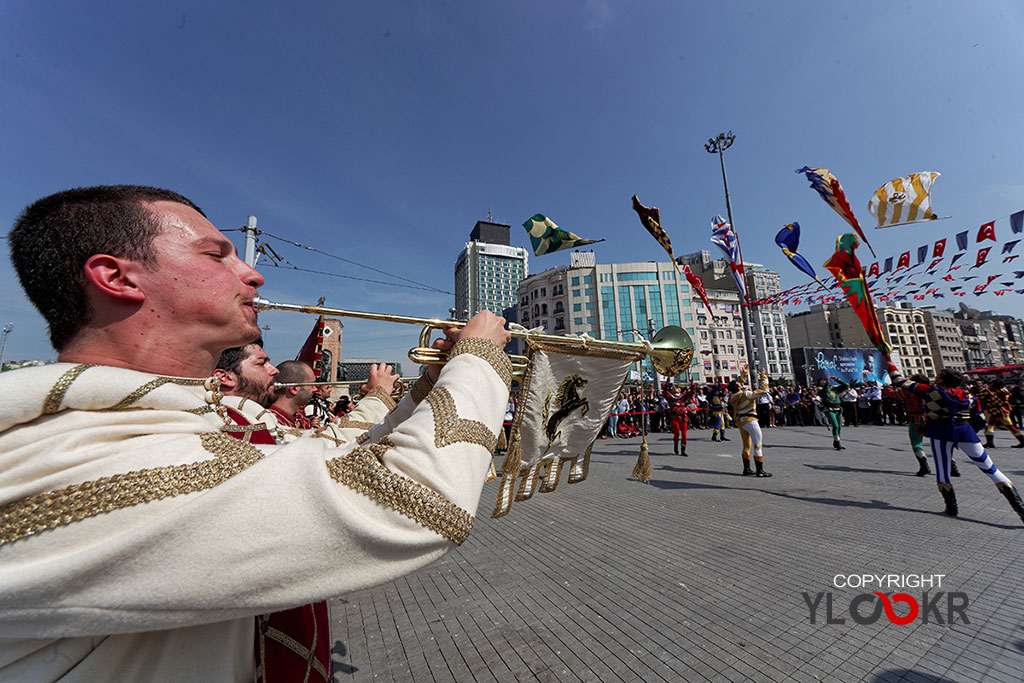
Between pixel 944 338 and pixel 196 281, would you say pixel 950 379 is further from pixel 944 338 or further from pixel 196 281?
pixel 944 338

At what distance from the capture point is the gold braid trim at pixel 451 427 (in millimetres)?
1083

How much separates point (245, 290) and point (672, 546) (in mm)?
5220

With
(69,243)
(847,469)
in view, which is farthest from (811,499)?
(69,243)

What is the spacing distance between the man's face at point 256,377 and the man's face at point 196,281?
2.44 metres

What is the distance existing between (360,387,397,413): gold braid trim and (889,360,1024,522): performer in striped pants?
7.33 metres

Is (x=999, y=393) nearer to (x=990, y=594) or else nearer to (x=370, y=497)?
(x=990, y=594)

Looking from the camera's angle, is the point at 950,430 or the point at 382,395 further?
the point at 950,430

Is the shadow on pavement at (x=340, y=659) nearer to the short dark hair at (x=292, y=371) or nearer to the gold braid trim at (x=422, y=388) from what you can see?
the gold braid trim at (x=422, y=388)

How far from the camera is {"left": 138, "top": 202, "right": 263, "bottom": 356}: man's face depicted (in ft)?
3.83

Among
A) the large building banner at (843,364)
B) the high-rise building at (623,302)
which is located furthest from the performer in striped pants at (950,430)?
the high-rise building at (623,302)

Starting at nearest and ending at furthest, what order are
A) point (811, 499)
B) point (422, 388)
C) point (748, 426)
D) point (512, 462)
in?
point (422, 388)
point (512, 462)
point (811, 499)
point (748, 426)

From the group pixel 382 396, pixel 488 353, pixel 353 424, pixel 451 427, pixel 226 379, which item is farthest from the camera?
pixel 382 396

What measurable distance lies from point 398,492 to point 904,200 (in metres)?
13.7

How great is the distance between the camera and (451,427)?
1.11m
